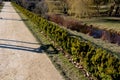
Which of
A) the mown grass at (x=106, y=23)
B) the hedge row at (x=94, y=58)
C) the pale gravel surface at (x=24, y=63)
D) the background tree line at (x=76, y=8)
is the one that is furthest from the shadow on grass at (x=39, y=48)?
the background tree line at (x=76, y=8)

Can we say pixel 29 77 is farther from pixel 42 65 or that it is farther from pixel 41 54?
pixel 41 54

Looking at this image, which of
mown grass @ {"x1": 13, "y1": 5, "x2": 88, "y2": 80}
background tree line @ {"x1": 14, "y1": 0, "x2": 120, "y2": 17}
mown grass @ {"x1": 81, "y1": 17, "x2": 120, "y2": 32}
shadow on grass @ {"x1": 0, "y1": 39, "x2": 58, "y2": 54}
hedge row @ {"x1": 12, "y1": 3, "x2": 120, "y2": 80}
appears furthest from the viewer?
background tree line @ {"x1": 14, "y1": 0, "x2": 120, "y2": 17}

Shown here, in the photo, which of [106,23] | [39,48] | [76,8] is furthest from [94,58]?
[76,8]

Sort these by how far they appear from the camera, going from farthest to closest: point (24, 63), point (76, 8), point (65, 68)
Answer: point (76, 8), point (24, 63), point (65, 68)

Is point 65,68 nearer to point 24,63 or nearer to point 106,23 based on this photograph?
point 24,63

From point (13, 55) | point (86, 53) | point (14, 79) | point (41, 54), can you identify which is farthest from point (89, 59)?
point (13, 55)

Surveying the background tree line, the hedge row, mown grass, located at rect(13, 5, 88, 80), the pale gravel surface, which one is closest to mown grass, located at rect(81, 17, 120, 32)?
the background tree line

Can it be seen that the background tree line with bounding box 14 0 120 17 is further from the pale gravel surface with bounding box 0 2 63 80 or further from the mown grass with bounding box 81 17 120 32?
the pale gravel surface with bounding box 0 2 63 80

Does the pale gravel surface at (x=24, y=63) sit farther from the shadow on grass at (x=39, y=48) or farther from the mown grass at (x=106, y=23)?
the mown grass at (x=106, y=23)

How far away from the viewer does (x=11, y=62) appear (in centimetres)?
1203

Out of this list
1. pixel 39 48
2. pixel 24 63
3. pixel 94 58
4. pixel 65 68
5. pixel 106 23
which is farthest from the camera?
pixel 106 23

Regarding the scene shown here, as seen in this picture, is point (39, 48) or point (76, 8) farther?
point (76, 8)

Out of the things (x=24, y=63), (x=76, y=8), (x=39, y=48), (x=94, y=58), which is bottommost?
(x=76, y=8)

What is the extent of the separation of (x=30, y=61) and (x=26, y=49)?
2.63 meters
